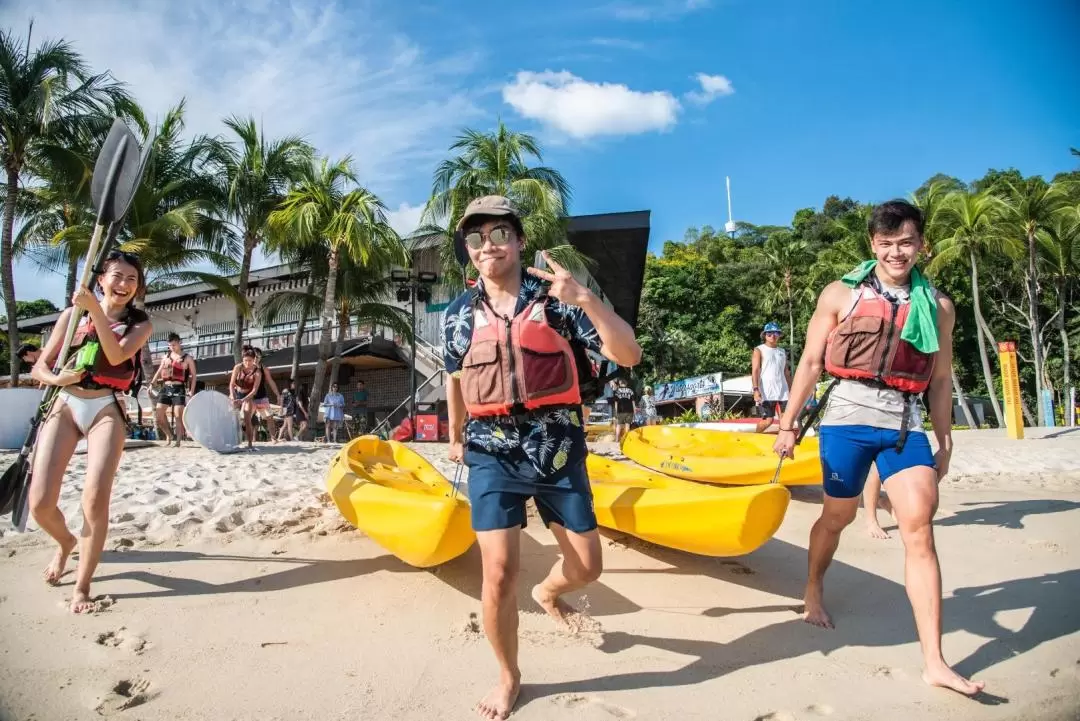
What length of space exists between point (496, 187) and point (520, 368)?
16445mm

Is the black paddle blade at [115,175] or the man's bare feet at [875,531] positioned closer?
the black paddle blade at [115,175]

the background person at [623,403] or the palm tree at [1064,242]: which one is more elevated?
the palm tree at [1064,242]

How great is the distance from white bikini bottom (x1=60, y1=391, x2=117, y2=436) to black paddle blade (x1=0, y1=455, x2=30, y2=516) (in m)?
0.63

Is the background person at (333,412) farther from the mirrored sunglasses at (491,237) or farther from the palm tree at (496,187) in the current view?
the mirrored sunglasses at (491,237)

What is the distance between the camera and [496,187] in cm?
1806

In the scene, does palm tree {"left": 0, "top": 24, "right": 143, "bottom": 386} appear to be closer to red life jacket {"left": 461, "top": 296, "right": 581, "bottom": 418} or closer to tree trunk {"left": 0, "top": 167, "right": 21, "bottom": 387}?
tree trunk {"left": 0, "top": 167, "right": 21, "bottom": 387}

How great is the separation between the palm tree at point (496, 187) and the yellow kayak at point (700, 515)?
45.8ft

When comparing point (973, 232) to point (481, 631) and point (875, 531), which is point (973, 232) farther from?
point (481, 631)

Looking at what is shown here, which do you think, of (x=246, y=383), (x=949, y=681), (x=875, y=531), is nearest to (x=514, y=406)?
(x=949, y=681)

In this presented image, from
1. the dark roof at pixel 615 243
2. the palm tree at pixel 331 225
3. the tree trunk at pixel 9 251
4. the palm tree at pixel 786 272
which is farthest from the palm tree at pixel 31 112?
the palm tree at pixel 786 272

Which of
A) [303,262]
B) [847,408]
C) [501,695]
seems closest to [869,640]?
[847,408]

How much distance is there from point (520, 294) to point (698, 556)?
2352mm

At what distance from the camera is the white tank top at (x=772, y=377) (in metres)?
7.31

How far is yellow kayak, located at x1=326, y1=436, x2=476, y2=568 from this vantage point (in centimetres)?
307
